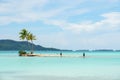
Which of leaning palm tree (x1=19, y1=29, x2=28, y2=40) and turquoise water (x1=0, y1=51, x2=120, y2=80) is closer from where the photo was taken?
turquoise water (x1=0, y1=51, x2=120, y2=80)

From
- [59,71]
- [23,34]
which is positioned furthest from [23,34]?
[59,71]

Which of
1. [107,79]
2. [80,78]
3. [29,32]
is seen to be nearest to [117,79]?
[107,79]

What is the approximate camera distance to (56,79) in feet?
94.3

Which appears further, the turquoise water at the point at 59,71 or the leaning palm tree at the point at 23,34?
the leaning palm tree at the point at 23,34

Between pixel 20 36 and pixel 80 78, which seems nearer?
pixel 80 78

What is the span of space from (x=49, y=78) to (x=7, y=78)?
406 cm

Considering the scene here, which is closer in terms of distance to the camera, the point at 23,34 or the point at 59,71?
the point at 59,71

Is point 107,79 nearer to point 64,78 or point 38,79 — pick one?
→ point 64,78

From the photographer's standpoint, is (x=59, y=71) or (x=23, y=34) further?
(x=23, y=34)

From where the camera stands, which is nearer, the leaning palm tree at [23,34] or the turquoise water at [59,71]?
the turquoise water at [59,71]

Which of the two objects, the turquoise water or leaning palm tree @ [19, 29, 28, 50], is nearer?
the turquoise water

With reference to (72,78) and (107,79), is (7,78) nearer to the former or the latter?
(72,78)

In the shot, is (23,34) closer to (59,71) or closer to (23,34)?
(23,34)

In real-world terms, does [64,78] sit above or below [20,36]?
below
